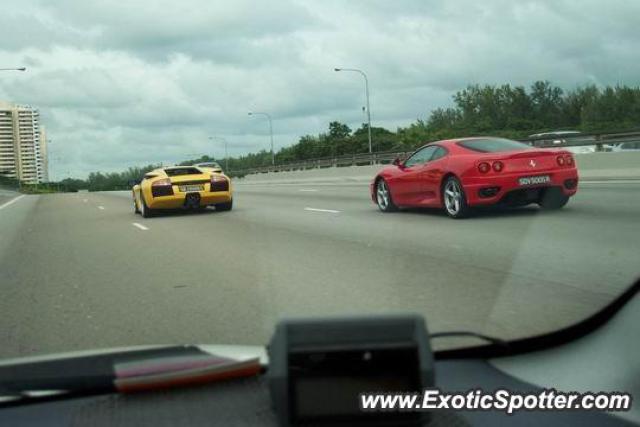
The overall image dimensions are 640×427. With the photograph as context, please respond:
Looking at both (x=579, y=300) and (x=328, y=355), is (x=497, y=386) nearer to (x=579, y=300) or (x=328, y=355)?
(x=328, y=355)

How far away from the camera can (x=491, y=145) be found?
1222 centimetres

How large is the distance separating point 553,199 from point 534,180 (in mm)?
1056

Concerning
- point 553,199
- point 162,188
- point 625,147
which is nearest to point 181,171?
point 162,188

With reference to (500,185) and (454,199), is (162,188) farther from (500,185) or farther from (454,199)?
(500,185)

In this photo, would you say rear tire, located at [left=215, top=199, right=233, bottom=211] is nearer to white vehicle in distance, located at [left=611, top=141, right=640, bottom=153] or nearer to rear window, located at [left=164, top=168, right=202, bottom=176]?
rear window, located at [left=164, top=168, right=202, bottom=176]

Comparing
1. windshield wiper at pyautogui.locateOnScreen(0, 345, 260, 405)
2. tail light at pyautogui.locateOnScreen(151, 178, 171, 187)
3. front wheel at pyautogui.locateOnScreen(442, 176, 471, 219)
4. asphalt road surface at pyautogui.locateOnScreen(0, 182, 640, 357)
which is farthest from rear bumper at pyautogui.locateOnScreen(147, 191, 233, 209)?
windshield wiper at pyautogui.locateOnScreen(0, 345, 260, 405)

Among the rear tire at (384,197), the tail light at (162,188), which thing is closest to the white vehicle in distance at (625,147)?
the rear tire at (384,197)

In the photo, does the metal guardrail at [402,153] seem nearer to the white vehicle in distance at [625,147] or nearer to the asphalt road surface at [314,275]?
the white vehicle in distance at [625,147]

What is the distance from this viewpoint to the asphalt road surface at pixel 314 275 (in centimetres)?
521

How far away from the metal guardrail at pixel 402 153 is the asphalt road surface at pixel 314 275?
1245mm

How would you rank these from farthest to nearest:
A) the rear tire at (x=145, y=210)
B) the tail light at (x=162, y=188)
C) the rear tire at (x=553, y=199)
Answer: the rear tire at (x=145, y=210)
the tail light at (x=162, y=188)
the rear tire at (x=553, y=199)

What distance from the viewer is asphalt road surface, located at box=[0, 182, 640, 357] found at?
521 cm

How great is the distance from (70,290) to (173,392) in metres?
5.05

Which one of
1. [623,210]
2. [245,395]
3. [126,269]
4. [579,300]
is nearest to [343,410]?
[245,395]
